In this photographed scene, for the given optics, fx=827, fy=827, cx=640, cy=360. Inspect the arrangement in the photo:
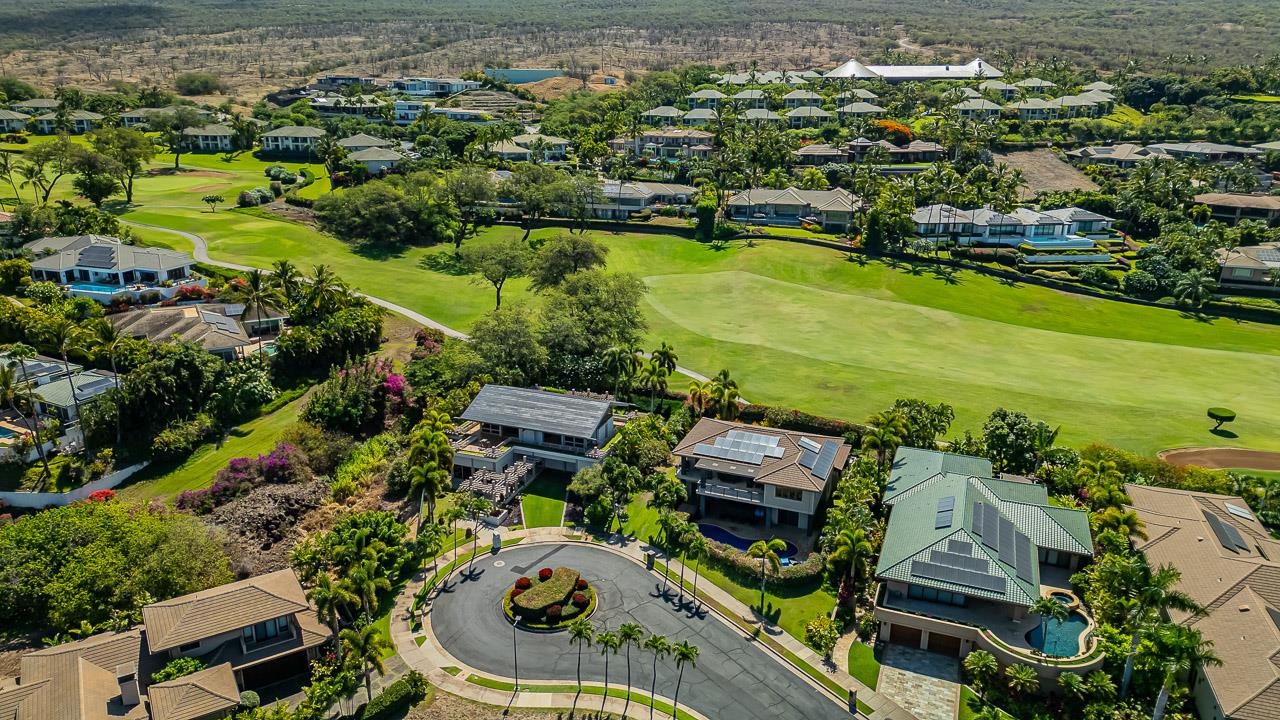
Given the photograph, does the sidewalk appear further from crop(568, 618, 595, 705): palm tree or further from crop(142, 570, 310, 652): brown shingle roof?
crop(142, 570, 310, 652): brown shingle roof

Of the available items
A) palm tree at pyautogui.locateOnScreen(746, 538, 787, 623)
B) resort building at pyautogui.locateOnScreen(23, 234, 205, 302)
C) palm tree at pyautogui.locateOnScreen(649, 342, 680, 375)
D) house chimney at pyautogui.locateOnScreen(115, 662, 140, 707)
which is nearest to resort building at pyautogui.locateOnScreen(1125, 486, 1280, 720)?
palm tree at pyautogui.locateOnScreen(746, 538, 787, 623)

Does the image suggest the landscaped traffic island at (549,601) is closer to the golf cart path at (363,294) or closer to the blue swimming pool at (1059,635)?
the blue swimming pool at (1059,635)

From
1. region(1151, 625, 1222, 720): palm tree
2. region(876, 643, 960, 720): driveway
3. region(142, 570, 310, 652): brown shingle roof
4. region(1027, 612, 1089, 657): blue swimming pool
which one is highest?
region(1151, 625, 1222, 720): palm tree

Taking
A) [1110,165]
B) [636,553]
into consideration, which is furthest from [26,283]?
[1110,165]

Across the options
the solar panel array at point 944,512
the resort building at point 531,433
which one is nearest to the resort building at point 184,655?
the resort building at point 531,433

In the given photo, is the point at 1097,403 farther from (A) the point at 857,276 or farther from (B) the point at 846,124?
(B) the point at 846,124

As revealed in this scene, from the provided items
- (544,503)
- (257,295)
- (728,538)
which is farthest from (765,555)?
(257,295)

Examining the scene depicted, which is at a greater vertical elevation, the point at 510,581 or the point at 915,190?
the point at 915,190
